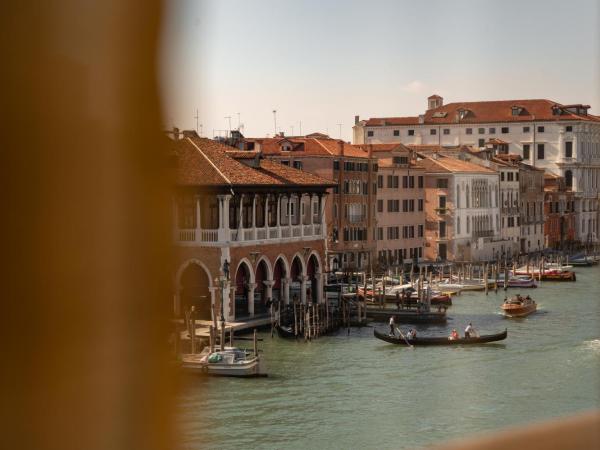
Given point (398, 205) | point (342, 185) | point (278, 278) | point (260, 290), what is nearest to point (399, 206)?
point (398, 205)

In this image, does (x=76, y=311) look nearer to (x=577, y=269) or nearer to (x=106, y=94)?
(x=106, y=94)

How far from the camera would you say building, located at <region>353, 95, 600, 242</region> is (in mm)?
27141

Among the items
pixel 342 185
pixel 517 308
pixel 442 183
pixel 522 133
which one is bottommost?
pixel 517 308

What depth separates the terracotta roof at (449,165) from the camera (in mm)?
20625

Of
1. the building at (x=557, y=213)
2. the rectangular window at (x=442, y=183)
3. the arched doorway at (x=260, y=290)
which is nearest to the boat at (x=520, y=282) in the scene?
the rectangular window at (x=442, y=183)

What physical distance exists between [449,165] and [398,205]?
1.77m

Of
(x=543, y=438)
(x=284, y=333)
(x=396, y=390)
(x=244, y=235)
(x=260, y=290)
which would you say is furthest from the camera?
(x=260, y=290)

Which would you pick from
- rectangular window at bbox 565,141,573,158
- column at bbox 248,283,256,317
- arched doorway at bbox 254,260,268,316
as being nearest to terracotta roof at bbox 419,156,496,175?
rectangular window at bbox 565,141,573,158

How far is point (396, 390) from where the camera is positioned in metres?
8.62

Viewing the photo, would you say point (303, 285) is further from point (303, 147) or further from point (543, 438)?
point (543, 438)

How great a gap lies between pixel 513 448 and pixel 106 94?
131mm

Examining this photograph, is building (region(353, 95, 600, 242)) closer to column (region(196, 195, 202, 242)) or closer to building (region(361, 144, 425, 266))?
building (region(361, 144, 425, 266))

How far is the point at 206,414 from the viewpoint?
739 cm

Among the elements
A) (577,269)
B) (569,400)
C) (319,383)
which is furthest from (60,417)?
(577,269)
